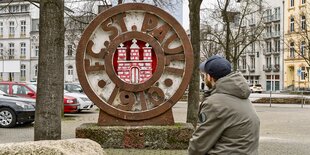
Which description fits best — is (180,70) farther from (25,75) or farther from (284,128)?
(25,75)

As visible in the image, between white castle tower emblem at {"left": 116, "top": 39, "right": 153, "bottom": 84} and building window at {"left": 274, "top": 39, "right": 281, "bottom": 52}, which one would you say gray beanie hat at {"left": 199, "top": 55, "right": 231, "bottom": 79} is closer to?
white castle tower emblem at {"left": 116, "top": 39, "right": 153, "bottom": 84}

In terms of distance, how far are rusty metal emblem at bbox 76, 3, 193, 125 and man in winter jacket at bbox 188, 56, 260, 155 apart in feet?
24.4

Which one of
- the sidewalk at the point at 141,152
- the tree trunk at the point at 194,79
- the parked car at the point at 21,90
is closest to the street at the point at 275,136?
the sidewalk at the point at 141,152

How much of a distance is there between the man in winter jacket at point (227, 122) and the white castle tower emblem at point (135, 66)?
298 inches

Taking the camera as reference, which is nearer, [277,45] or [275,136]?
[275,136]

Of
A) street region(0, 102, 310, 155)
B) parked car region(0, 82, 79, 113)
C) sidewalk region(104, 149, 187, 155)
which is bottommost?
street region(0, 102, 310, 155)

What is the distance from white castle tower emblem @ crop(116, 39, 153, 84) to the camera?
11.2 m

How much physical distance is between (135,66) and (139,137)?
1.78m

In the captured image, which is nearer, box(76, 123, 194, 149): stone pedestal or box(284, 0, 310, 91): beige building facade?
box(76, 123, 194, 149): stone pedestal

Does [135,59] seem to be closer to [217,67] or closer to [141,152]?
[141,152]

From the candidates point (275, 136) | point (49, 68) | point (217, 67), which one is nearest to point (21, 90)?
point (275, 136)

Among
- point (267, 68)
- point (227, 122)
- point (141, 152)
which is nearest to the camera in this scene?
point (227, 122)

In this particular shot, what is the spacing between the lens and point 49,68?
26.8 feet

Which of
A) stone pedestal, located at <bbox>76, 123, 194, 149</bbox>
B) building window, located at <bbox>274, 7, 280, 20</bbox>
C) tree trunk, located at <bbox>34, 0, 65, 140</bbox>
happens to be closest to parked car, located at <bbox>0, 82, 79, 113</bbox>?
stone pedestal, located at <bbox>76, 123, 194, 149</bbox>
